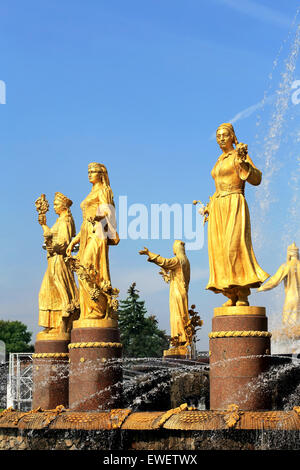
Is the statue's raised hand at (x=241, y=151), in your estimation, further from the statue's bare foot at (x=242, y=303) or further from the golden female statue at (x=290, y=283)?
the golden female statue at (x=290, y=283)

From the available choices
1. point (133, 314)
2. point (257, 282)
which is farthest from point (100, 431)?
point (133, 314)

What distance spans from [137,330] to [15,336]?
26.8 m

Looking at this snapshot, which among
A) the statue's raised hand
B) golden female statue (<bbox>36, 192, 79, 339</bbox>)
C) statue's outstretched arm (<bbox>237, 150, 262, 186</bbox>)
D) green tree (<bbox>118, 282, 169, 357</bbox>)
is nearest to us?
the statue's raised hand

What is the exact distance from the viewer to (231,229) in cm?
1112

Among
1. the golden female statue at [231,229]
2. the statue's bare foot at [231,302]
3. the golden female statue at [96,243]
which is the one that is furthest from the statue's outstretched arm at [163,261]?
the statue's bare foot at [231,302]

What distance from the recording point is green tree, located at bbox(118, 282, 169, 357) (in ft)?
123

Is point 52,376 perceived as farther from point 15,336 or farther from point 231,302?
point 15,336

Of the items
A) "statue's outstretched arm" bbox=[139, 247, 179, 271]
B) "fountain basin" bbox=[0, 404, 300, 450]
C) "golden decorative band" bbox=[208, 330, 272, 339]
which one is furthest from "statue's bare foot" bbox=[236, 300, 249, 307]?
"statue's outstretched arm" bbox=[139, 247, 179, 271]

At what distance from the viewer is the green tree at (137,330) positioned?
37469 millimetres

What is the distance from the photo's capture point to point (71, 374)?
13.1m

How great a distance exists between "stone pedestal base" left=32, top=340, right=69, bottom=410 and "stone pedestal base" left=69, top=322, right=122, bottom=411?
2790 millimetres

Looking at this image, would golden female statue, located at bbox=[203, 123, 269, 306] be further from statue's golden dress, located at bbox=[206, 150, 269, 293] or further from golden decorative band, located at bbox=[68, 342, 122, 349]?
golden decorative band, located at bbox=[68, 342, 122, 349]

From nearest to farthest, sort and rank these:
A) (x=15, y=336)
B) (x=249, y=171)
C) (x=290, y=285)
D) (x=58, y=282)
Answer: (x=249, y=171)
(x=58, y=282)
(x=290, y=285)
(x=15, y=336)

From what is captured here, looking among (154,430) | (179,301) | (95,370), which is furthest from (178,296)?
(154,430)
